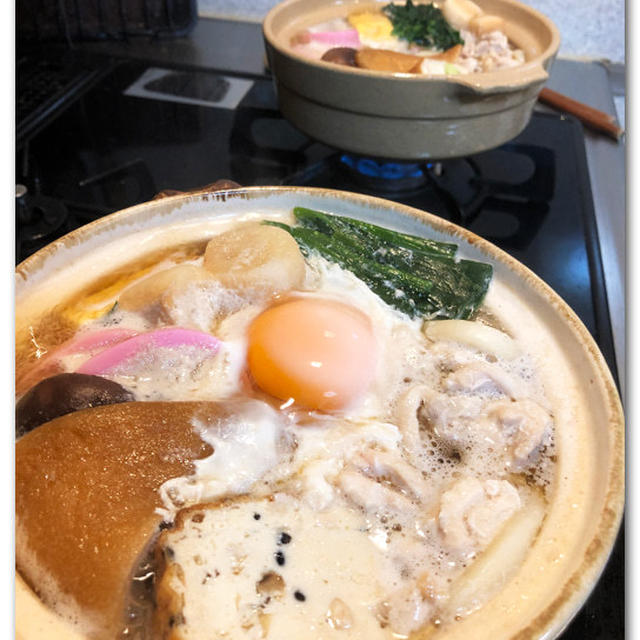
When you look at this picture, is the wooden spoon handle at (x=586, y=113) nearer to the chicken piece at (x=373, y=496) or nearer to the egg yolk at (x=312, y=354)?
the egg yolk at (x=312, y=354)

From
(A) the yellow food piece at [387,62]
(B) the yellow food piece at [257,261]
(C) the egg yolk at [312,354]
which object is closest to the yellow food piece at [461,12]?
(A) the yellow food piece at [387,62]

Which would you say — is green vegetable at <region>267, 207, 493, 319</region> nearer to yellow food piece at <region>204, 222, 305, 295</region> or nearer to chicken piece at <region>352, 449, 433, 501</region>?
yellow food piece at <region>204, 222, 305, 295</region>

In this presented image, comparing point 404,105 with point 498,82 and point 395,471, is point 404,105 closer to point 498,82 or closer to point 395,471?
point 498,82

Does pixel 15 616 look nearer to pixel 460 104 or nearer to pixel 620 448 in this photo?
pixel 620 448

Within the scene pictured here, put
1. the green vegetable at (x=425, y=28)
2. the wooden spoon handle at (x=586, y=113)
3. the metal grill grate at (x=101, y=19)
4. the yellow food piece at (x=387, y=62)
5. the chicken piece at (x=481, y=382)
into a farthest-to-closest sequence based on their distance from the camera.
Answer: the metal grill grate at (x=101, y=19)
the wooden spoon handle at (x=586, y=113)
the green vegetable at (x=425, y=28)
the yellow food piece at (x=387, y=62)
the chicken piece at (x=481, y=382)

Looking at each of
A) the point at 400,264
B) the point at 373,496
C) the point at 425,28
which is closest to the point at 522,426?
the point at 373,496

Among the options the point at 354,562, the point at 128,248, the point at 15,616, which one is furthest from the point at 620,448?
the point at 128,248

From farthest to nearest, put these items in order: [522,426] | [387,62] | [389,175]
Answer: [389,175] → [387,62] → [522,426]
